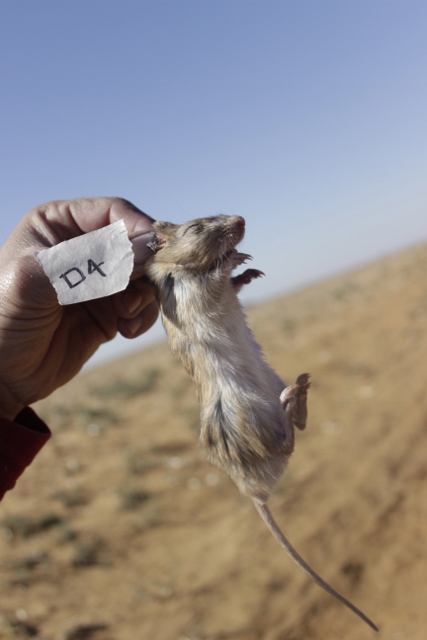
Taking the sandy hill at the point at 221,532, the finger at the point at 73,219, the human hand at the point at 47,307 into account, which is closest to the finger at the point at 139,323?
the human hand at the point at 47,307

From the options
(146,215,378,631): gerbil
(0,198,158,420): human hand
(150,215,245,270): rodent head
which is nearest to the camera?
(146,215,378,631): gerbil

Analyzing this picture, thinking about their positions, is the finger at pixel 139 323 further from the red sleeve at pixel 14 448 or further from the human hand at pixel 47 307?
the red sleeve at pixel 14 448

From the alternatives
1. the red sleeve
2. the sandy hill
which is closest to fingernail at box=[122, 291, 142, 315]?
the red sleeve

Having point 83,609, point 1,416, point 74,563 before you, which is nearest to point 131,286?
point 1,416

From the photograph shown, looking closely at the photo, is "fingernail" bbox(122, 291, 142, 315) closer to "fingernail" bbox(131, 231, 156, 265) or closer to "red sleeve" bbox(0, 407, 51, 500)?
"fingernail" bbox(131, 231, 156, 265)

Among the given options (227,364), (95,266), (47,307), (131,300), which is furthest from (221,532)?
(95,266)

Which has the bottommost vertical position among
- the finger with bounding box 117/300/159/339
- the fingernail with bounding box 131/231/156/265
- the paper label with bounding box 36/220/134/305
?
the finger with bounding box 117/300/159/339
